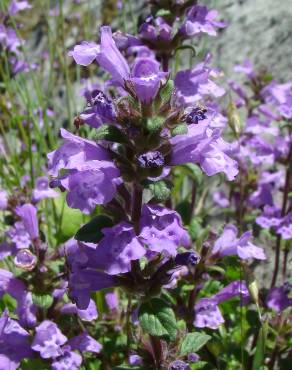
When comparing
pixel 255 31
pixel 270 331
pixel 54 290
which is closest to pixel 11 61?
pixel 255 31

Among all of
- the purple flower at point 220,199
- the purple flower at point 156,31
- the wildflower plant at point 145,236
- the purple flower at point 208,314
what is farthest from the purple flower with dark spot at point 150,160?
the purple flower at point 220,199

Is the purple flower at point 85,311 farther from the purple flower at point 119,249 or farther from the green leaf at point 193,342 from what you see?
the purple flower at point 119,249

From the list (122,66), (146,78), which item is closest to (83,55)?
(122,66)

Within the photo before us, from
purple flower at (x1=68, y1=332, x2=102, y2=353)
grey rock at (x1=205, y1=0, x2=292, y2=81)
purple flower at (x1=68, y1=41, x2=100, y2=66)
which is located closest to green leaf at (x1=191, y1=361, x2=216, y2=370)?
purple flower at (x1=68, y1=332, x2=102, y2=353)

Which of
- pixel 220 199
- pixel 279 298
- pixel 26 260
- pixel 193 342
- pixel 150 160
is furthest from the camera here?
pixel 220 199

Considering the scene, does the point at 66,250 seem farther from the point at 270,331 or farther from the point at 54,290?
the point at 270,331

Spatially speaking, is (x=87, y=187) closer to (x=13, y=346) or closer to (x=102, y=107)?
(x=102, y=107)
